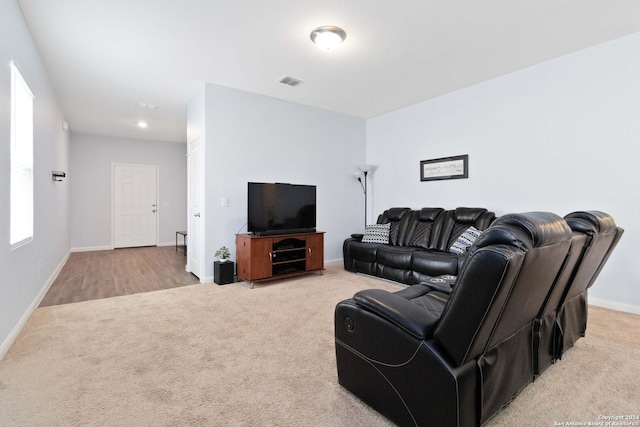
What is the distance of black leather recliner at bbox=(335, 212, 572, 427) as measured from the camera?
1144 millimetres

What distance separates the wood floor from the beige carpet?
0.62 metres

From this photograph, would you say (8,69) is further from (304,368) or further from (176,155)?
(176,155)

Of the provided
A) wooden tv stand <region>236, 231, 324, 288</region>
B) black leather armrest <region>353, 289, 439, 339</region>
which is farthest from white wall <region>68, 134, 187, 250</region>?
black leather armrest <region>353, 289, 439, 339</region>

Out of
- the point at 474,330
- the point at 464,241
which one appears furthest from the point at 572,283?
the point at 464,241

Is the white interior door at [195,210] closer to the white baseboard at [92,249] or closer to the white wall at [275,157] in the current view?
the white wall at [275,157]

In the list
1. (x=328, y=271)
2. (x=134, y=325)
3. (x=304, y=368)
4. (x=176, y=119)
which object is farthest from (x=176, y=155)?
(x=304, y=368)

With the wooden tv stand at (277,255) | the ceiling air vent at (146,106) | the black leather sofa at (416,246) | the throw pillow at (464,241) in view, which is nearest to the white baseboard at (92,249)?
the ceiling air vent at (146,106)

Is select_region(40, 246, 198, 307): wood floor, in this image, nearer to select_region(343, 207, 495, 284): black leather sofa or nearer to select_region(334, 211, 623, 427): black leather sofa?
select_region(343, 207, 495, 284): black leather sofa

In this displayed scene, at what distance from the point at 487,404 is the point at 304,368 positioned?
41.9 inches

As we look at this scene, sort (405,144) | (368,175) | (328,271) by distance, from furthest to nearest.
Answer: (368,175) < (405,144) < (328,271)

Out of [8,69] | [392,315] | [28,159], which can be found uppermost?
[8,69]

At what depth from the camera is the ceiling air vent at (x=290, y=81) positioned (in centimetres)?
400

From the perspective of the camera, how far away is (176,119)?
5.95 meters

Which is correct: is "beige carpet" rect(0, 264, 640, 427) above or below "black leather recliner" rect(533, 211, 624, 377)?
below
